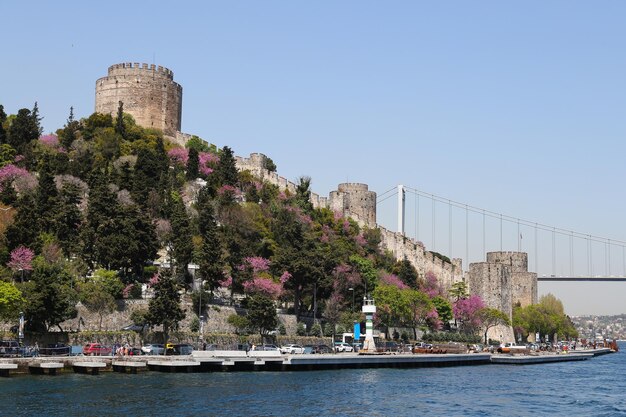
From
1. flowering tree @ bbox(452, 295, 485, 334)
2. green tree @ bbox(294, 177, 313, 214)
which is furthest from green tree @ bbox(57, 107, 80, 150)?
flowering tree @ bbox(452, 295, 485, 334)

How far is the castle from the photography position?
86.0 metres

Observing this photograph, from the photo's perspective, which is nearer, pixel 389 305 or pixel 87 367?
pixel 87 367

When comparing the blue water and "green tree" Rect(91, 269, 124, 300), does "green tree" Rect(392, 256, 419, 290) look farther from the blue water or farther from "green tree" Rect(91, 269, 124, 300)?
"green tree" Rect(91, 269, 124, 300)

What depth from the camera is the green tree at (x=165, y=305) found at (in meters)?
52.2

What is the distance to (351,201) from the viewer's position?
101 m

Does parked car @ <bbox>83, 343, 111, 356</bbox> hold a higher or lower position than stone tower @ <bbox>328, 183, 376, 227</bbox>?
lower

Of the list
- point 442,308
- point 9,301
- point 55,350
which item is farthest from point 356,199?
point 9,301

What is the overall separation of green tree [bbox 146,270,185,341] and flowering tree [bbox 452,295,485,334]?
140 feet

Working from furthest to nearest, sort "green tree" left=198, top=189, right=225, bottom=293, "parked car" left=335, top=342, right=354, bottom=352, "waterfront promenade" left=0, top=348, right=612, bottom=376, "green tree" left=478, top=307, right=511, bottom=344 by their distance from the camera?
1. "green tree" left=478, top=307, right=511, bottom=344
2. "parked car" left=335, top=342, right=354, bottom=352
3. "green tree" left=198, top=189, right=225, bottom=293
4. "waterfront promenade" left=0, top=348, right=612, bottom=376

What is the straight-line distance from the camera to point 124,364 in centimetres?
4672

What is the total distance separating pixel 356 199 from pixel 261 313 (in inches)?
1721

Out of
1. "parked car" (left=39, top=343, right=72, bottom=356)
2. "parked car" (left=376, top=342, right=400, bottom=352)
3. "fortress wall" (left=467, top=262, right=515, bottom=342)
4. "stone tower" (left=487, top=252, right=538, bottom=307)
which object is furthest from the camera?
"stone tower" (left=487, top=252, right=538, bottom=307)

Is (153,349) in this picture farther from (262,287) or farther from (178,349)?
(262,287)

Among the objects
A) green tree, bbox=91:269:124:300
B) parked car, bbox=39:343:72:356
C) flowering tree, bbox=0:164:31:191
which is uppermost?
flowering tree, bbox=0:164:31:191
